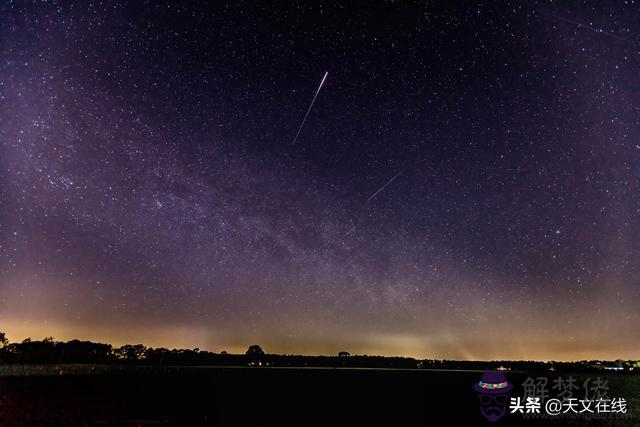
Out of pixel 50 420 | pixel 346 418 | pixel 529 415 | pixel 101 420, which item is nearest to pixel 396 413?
A: pixel 346 418

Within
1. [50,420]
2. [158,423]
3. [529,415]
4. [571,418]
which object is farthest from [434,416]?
[50,420]

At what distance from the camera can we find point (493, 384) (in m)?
14.1

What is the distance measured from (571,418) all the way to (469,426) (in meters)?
11.6

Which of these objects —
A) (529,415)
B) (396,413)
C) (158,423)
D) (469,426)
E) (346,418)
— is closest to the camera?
(158,423)

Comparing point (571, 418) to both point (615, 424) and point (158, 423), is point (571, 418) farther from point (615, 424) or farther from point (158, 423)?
point (158, 423)

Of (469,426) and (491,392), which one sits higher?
(491,392)

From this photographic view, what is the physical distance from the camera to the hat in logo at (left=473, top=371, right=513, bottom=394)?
13.6 meters

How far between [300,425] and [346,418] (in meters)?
7.33

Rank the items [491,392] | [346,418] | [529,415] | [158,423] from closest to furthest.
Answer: [491,392] < [158,423] < [346,418] < [529,415]

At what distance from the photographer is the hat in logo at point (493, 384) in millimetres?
13641

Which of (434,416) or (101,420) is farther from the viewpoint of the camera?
(434,416)

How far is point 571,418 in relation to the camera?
41375 millimetres

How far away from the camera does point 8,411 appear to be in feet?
134

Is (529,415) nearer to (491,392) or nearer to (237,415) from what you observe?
(237,415)
